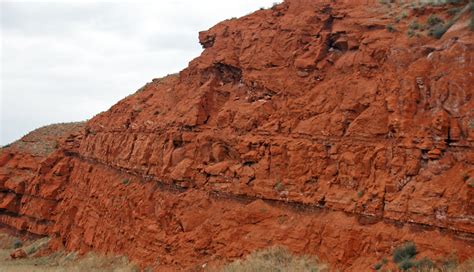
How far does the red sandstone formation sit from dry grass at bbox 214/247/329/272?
289 mm

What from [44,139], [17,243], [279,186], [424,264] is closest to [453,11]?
[279,186]

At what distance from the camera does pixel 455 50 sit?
13.2m

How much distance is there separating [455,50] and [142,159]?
13.8 metres

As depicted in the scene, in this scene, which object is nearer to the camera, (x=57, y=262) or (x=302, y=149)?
(x=302, y=149)

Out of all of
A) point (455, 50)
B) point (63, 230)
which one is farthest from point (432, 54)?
point (63, 230)

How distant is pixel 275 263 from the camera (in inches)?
552

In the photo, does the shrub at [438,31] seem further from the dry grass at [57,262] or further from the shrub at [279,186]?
the dry grass at [57,262]

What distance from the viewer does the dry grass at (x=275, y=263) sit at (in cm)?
1347

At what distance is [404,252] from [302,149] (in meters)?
4.81

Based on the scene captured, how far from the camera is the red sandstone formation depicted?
12516mm

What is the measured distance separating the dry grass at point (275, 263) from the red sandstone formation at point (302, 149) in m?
0.29

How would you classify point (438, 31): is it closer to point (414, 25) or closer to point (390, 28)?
point (414, 25)

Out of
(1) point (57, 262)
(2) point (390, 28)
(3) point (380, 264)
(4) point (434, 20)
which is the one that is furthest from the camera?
(1) point (57, 262)

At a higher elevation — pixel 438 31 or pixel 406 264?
pixel 438 31
